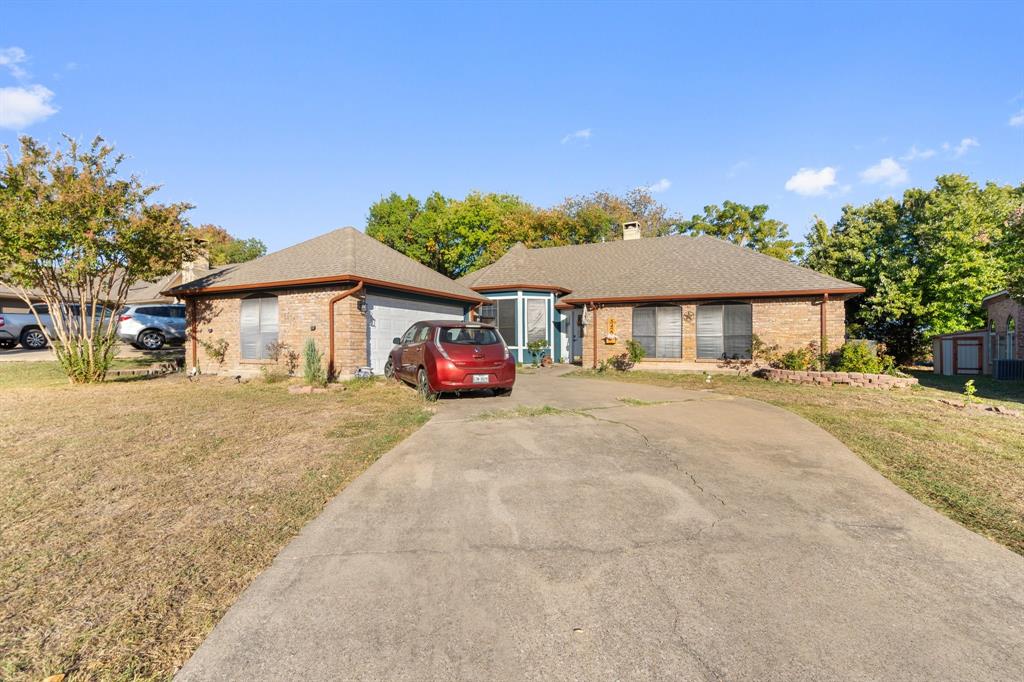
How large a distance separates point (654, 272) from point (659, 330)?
9.42ft

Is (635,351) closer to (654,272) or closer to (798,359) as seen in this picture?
(654,272)

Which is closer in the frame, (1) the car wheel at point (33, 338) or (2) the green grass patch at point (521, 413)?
(2) the green grass patch at point (521, 413)

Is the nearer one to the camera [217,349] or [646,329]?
[217,349]

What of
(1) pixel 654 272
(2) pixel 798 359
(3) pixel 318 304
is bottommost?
(2) pixel 798 359

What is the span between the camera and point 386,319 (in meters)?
14.5

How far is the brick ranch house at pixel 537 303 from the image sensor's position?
13.7 m

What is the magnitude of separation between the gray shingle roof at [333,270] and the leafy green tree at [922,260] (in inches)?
822

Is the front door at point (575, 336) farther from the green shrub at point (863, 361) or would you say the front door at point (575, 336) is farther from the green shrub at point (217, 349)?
the green shrub at point (217, 349)

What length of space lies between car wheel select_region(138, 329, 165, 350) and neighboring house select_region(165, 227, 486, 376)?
893 cm

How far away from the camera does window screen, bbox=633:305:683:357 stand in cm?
1750

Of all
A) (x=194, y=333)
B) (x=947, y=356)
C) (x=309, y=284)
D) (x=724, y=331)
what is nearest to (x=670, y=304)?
(x=724, y=331)

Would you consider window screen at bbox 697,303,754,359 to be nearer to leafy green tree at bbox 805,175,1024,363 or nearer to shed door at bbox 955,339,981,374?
shed door at bbox 955,339,981,374

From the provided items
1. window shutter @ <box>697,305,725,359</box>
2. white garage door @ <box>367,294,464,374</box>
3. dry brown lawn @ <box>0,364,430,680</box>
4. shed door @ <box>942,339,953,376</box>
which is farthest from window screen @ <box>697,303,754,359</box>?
dry brown lawn @ <box>0,364,430,680</box>

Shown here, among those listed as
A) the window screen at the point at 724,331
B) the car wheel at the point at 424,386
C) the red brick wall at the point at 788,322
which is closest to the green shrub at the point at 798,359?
the red brick wall at the point at 788,322
